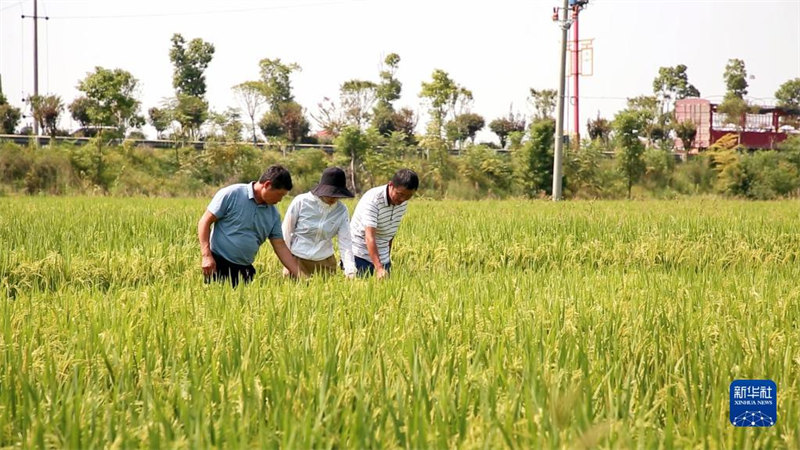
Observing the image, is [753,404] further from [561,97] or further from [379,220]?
[561,97]

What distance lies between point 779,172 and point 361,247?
73.7 ft

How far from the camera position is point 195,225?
29.0 feet

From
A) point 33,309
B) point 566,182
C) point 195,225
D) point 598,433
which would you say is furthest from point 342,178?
point 566,182

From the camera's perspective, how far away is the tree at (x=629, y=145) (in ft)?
75.5

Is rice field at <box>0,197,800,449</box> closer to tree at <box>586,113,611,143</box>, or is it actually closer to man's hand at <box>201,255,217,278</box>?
man's hand at <box>201,255,217,278</box>

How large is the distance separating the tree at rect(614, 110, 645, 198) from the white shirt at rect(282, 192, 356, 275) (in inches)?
763

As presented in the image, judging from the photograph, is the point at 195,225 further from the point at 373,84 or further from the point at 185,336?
the point at 373,84

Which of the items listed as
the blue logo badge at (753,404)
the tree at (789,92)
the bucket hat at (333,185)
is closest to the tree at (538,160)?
the bucket hat at (333,185)

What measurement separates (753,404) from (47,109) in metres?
24.1

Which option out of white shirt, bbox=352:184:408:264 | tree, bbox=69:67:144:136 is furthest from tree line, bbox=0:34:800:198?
white shirt, bbox=352:184:408:264

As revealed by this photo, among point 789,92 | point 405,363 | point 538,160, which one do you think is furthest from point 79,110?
point 789,92

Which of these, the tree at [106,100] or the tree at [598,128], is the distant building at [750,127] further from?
the tree at [106,100]

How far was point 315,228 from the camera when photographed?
503 centimetres

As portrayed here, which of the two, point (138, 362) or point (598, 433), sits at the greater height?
point (598, 433)
